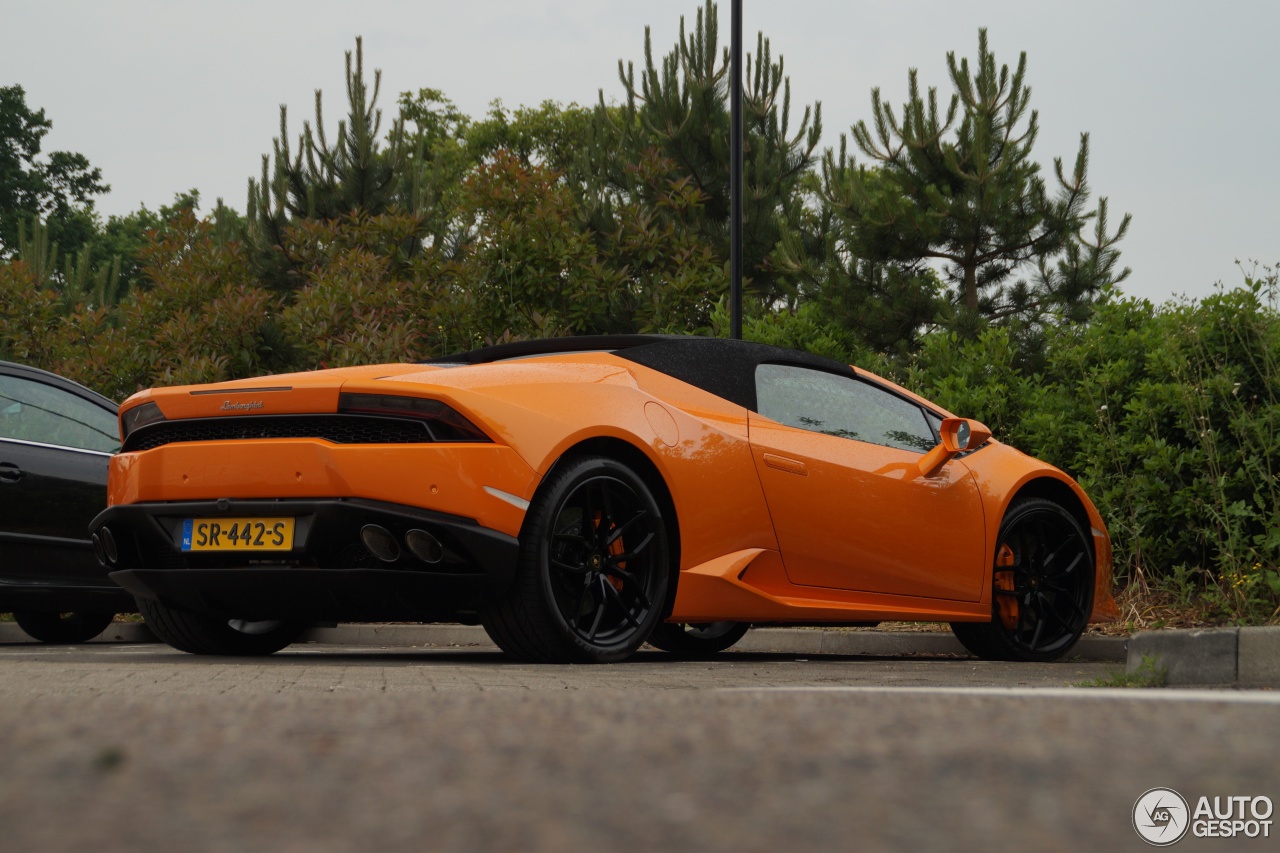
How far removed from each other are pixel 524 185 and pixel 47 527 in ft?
29.0

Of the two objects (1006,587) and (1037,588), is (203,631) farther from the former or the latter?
(1037,588)

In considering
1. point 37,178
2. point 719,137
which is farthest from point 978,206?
point 37,178

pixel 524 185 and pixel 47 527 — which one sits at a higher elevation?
pixel 524 185

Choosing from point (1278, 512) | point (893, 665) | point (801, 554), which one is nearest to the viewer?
point (801, 554)

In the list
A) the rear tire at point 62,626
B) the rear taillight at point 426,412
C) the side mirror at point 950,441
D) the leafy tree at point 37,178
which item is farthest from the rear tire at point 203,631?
the leafy tree at point 37,178

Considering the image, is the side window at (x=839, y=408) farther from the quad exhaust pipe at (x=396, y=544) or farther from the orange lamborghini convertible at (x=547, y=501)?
the quad exhaust pipe at (x=396, y=544)

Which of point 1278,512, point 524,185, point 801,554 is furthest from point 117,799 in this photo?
point 524,185

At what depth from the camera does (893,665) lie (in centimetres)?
685

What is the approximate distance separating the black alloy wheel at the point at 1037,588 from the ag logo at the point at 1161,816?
5276 mm

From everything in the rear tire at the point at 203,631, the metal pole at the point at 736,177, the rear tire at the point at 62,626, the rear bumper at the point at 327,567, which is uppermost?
the metal pole at the point at 736,177

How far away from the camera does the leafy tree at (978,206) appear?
1823cm

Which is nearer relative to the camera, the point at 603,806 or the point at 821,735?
the point at 603,806

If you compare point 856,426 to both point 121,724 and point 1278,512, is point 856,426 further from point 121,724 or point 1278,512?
point 121,724

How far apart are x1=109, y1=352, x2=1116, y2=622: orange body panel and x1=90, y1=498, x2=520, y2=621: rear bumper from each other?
0.21 ft
